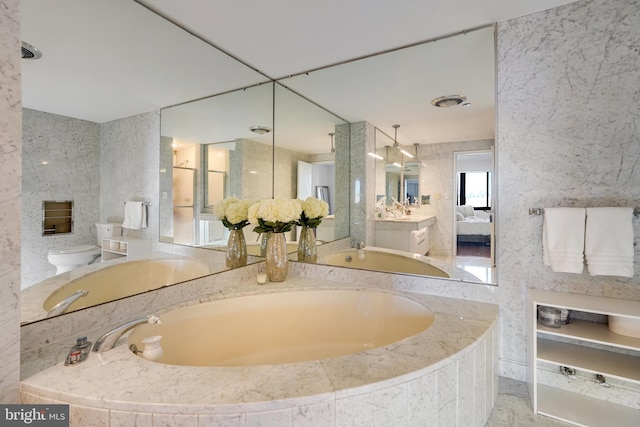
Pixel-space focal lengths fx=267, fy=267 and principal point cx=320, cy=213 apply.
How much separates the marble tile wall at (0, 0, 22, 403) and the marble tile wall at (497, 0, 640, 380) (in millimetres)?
2076

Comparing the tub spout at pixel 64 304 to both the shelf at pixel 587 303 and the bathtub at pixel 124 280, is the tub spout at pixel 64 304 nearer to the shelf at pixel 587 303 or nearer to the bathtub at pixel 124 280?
the bathtub at pixel 124 280

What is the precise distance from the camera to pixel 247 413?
0.72 m

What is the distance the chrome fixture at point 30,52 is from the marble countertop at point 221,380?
1.11m

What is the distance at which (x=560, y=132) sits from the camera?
142 centimetres

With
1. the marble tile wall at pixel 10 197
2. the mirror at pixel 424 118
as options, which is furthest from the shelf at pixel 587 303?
the marble tile wall at pixel 10 197

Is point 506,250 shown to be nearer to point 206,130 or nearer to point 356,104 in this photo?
point 356,104

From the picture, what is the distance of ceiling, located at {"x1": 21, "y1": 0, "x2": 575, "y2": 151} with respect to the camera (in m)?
1.14

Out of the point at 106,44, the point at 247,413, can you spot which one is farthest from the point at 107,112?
the point at 247,413

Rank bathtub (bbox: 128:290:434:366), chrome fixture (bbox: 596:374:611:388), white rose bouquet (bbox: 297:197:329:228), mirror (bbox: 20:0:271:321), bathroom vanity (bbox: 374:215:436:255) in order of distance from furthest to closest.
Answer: white rose bouquet (bbox: 297:197:329:228)
bathroom vanity (bbox: 374:215:436:255)
bathtub (bbox: 128:290:434:366)
chrome fixture (bbox: 596:374:611:388)
mirror (bbox: 20:0:271:321)

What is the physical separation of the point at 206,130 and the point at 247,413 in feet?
5.69

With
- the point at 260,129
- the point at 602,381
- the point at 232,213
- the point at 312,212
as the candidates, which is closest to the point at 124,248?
the point at 232,213

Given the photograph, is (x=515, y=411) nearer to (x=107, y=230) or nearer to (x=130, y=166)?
(x=107, y=230)

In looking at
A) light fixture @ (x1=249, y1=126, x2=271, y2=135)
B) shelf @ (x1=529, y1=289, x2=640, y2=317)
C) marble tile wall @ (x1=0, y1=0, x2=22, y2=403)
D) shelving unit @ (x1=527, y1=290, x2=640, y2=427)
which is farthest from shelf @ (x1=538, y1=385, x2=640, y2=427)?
light fixture @ (x1=249, y1=126, x2=271, y2=135)

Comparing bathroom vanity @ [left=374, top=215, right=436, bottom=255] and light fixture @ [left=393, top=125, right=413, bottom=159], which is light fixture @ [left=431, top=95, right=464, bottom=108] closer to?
light fixture @ [left=393, top=125, right=413, bottom=159]
